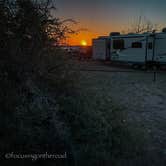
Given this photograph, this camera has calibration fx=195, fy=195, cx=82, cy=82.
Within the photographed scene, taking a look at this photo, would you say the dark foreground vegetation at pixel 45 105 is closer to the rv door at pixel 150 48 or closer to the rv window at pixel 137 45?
the rv door at pixel 150 48

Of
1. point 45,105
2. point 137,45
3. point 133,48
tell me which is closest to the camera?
point 45,105

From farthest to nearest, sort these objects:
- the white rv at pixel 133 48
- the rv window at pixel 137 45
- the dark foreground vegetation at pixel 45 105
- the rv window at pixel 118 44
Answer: the rv window at pixel 118 44
the rv window at pixel 137 45
the white rv at pixel 133 48
the dark foreground vegetation at pixel 45 105

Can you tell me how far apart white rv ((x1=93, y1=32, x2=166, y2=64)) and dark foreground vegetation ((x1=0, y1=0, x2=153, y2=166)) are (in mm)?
9846

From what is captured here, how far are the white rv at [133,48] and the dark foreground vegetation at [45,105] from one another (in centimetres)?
985

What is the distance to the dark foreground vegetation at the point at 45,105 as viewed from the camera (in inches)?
87.0

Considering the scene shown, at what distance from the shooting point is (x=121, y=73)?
11508 mm

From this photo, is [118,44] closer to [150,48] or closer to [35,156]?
[150,48]

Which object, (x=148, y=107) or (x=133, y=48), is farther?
(x=133, y=48)

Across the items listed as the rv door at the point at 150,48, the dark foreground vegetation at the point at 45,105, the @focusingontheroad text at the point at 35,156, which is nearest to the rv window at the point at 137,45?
the rv door at the point at 150,48

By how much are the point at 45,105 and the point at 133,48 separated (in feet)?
37.5

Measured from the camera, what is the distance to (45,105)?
2.60m

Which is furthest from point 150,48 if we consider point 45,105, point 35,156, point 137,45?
point 35,156

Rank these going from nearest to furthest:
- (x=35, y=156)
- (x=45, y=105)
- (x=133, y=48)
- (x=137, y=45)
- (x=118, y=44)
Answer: (x=35, y=156) < (x=45, y=105) < (x=137, y=45) < (x=133, y=48) < (x=118, y=44)

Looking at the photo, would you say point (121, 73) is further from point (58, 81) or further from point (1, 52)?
point (1, 52)
